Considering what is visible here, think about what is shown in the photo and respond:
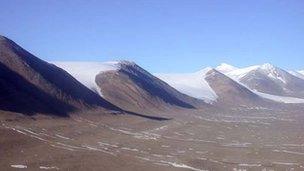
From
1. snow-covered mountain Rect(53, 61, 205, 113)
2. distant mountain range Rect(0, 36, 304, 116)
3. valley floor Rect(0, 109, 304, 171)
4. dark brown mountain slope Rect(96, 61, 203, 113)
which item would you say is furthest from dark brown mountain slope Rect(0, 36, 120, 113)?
dark brown mountain slope Rect(96, 61, 203, 113)

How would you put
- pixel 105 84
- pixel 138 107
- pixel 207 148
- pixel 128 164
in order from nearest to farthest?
pixel 128 164 → pixel 207 148 → pixel 138 107 → pixel 105 84

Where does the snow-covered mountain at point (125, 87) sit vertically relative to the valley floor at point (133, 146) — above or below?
above

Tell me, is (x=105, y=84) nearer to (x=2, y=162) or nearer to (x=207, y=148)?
(x=207, y=148)

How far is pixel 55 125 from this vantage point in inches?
2724

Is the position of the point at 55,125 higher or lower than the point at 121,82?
lower

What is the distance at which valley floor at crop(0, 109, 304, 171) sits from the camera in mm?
47875

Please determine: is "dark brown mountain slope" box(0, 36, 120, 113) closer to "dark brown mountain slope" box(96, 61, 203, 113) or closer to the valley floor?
the valley floor

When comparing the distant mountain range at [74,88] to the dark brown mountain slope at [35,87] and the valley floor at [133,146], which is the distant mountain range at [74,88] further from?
the valley floor at [133,146]

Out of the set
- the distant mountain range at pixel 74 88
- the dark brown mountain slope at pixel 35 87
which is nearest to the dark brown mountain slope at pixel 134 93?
the distant mountain range at pixel 74 88

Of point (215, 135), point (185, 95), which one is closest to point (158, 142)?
point (215, 135)

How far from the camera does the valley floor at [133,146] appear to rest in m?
47.9

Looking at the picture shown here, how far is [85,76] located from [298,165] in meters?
88.4

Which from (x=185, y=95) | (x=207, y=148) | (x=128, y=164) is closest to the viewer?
(x=128, y=164)

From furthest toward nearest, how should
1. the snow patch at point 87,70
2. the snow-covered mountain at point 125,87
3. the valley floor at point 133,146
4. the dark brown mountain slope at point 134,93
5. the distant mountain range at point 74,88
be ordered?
the snow patch at point 87,70 → the snow-covered mountain at point 125,87 → the dark brown mountain slope at point 134,93 → the distant mountain range at point 74,88 → the valley floor at point 133,146
